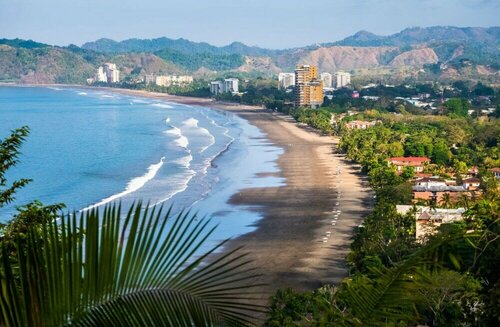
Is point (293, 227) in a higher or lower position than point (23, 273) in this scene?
lower

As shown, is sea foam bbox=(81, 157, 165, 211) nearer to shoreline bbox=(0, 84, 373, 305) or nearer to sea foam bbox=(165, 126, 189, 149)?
shoreline bbox=(0, 84, 373, 305)

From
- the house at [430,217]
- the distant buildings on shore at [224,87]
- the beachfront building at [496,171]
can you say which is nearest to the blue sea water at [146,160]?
the house at [430,217]

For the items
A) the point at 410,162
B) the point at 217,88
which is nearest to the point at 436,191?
the point at 410,162

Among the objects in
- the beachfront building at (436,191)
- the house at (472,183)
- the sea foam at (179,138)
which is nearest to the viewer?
the beachfront building at (436,191)

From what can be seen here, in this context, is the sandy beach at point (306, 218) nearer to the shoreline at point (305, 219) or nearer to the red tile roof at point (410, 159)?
the shoreline at point (305, 219)

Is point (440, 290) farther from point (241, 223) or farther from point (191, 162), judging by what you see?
point (191, 162)

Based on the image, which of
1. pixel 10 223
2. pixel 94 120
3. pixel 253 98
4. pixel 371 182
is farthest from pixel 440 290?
pixel 253 98

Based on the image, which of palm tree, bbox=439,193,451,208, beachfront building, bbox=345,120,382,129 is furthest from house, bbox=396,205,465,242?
beachfront building, bbox=345,120,382,129
